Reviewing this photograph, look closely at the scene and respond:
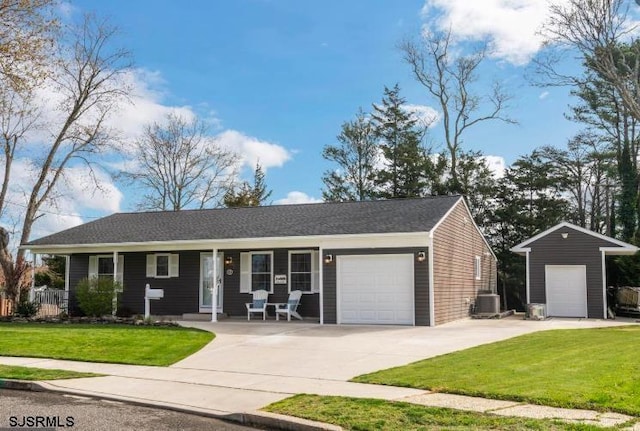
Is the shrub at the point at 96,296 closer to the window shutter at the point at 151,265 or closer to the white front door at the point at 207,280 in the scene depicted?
the window shutter at the point at 151,265

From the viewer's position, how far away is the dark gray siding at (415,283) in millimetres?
17188

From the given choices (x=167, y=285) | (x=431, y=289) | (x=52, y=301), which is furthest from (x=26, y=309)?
(x=431, y=289)

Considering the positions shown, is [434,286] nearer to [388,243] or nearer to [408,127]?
[388,243]

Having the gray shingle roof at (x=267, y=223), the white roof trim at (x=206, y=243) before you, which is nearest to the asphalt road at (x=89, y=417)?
the white roof trim at (x=206, y=243)

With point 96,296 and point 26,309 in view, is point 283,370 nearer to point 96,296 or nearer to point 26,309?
point 96,296

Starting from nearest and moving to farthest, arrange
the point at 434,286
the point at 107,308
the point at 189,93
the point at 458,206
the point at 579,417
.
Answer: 1. the point at 579,417
2. the point at 434,286
3. the point at 107,308
4. the point at 458,206
5. the point at 189,93

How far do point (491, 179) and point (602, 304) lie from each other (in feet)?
51.8

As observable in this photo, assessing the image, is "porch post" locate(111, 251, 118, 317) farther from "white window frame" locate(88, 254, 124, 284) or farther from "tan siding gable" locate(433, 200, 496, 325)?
"tan siding gable" locate(433, 200, 496, 325)

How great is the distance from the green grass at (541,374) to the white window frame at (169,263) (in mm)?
12697

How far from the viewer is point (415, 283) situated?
1728 cm

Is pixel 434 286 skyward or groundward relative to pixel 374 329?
skyward

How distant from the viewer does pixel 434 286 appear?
57.4 feet

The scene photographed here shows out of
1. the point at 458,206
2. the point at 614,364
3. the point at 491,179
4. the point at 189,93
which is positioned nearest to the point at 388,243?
the point at 458,206

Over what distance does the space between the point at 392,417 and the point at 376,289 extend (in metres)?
11.3
